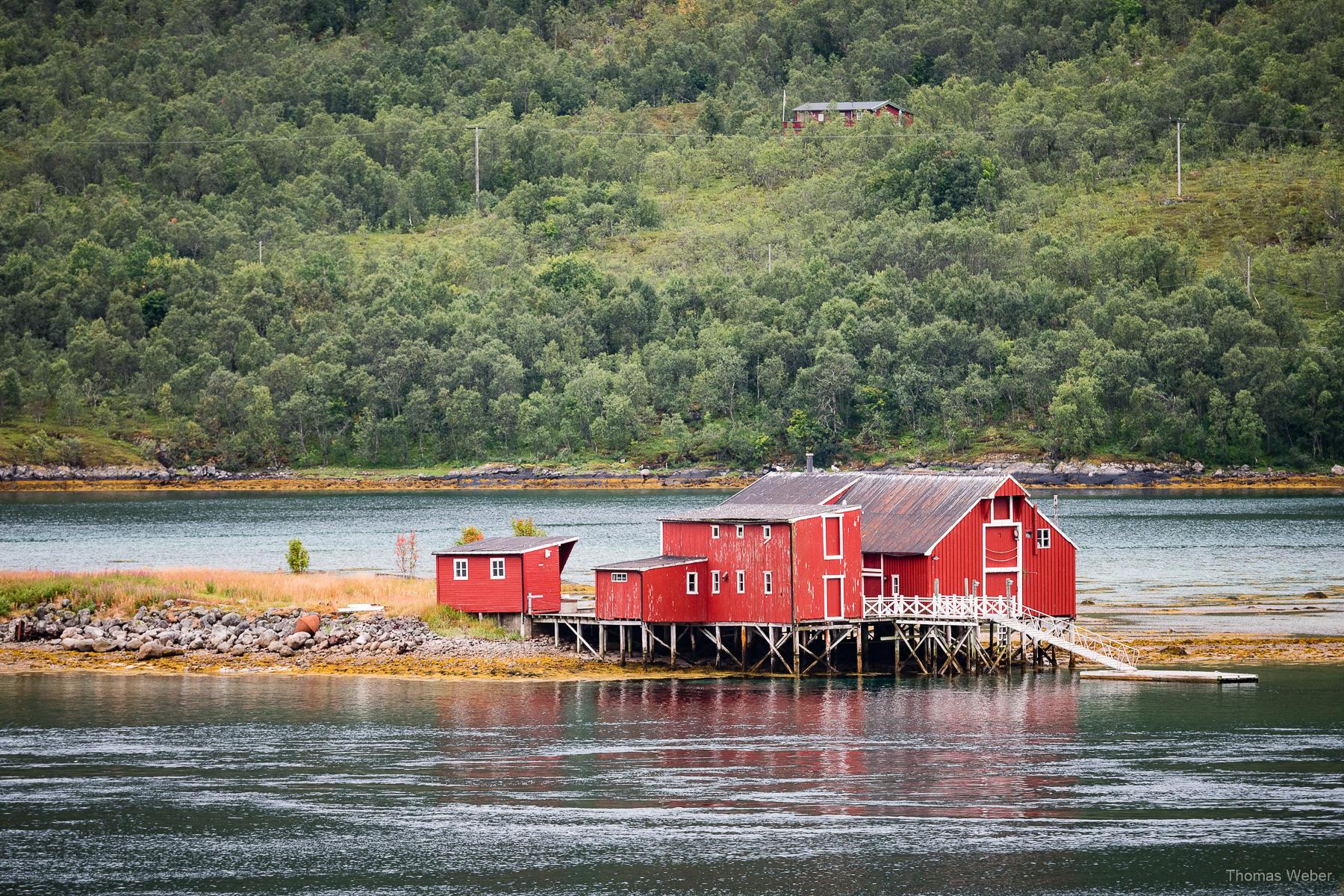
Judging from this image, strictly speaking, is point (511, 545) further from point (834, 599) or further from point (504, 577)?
point (834, 599)

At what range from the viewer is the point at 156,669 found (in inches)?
2469

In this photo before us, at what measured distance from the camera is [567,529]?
122m

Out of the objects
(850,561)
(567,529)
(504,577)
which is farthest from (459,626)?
(567,529)

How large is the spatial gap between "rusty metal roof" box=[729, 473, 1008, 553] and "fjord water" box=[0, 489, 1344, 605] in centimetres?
2103

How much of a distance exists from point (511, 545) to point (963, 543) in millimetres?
16725

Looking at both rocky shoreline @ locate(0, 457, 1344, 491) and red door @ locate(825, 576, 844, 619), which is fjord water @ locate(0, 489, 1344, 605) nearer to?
rocky shoreline @ locate(0, 457, 1344, 491)

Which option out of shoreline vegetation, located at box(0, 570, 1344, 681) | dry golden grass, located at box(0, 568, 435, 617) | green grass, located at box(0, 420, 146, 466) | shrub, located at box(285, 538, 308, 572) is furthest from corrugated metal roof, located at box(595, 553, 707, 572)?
green grass, located at box(0, 420, 146, 466)

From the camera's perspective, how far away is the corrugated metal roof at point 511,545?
63750mm

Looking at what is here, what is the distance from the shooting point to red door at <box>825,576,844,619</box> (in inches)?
2367

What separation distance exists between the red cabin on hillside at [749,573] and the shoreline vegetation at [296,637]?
2660mm

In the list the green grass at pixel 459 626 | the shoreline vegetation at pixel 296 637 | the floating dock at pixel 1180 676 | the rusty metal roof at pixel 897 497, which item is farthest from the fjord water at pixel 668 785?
the rusty metal roof at pixel 897 497

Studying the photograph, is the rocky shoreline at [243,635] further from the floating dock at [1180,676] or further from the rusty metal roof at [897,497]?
the floating dock at [1180,676]

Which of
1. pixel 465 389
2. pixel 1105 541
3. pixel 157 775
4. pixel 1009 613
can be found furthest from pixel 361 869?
pixel 465 389

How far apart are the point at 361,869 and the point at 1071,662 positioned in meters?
32.7
